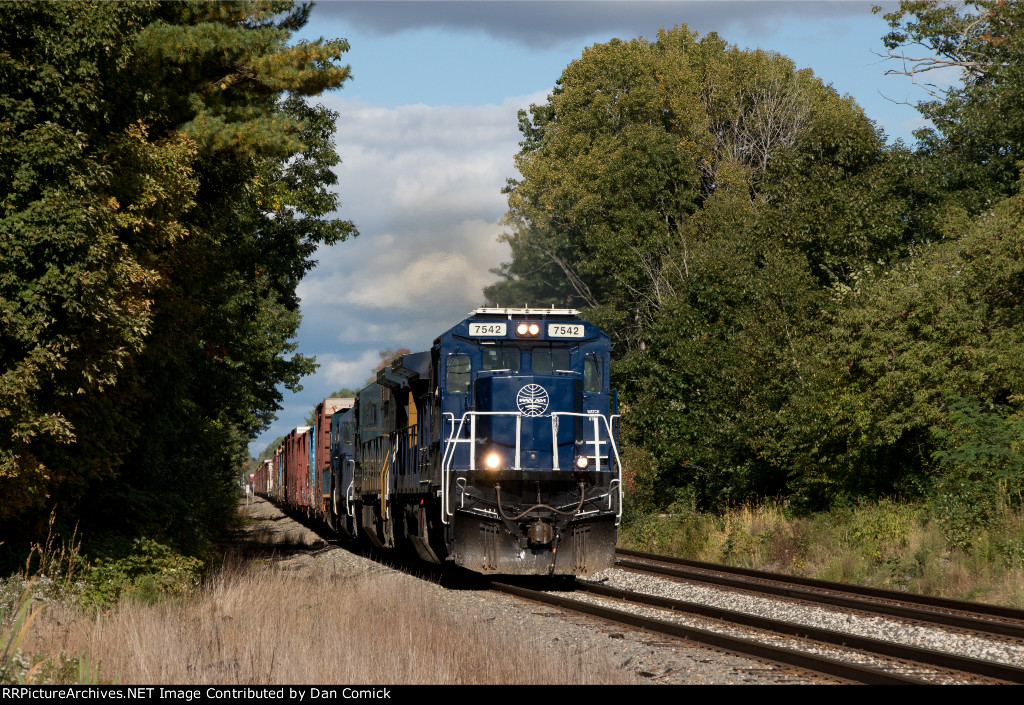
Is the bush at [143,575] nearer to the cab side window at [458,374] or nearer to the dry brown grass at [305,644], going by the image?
the dry brown grass at [305,644]

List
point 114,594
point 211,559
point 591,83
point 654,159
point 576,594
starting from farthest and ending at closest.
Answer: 1. point 591,83
2. point 654,159
3. point 211,559
4. point 576,594
5. point 114,594

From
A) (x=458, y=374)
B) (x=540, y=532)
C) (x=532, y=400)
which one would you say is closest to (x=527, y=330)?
(x=532, y=400)

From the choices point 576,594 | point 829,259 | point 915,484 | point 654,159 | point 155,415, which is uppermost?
point 654,159

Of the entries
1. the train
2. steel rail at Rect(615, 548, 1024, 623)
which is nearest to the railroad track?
the train

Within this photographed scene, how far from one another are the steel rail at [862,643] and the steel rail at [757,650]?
58 cm

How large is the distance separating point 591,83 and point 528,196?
7990mm

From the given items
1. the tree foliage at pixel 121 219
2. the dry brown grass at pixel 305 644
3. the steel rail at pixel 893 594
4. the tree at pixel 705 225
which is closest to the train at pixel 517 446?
the dry brown grass at pixel 305 644

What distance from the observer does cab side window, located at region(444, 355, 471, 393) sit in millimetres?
Result: 15914

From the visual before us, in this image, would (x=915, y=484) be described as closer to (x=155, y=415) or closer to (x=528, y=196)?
(x=155, y=415)

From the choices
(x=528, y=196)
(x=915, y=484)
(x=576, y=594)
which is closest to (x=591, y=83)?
(x=528, y=196)

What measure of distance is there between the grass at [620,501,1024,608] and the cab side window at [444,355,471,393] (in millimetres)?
8020

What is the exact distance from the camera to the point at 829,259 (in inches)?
1078

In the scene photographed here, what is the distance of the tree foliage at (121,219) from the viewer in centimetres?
1205

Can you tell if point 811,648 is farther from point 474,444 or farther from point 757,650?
point 474,444
